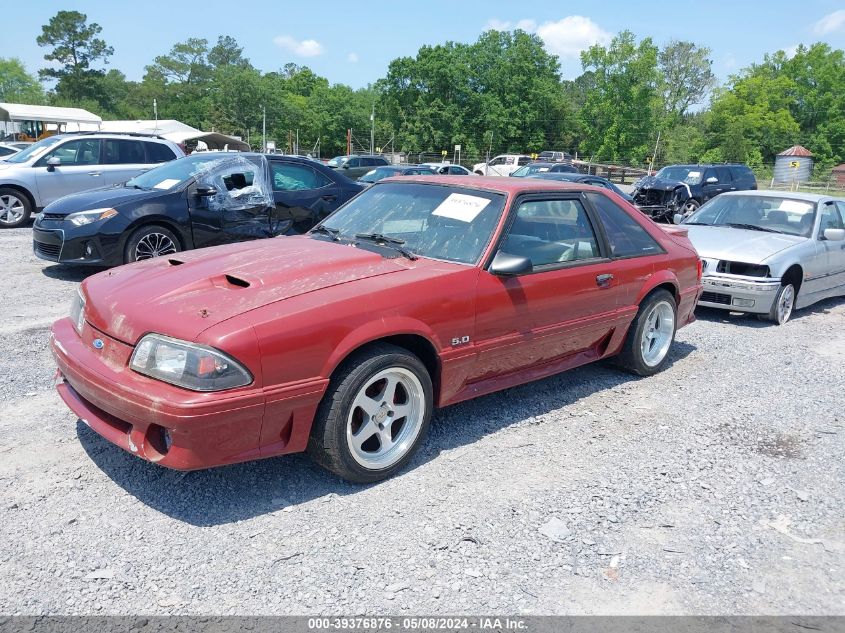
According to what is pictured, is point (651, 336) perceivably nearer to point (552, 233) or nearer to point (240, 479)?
point (552, 233)

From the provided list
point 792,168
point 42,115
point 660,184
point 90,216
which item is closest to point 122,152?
point 90,216

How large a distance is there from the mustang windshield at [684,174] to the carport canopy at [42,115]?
3847cm

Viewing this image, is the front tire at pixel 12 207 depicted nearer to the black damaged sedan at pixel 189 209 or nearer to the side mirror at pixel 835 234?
the black damaged sedan at pixel 189 209

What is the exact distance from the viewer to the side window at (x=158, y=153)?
1136 cm

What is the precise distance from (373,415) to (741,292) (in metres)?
5.35

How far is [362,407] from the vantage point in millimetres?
3227

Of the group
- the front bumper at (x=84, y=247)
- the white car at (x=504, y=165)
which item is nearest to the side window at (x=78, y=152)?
the front bumper at (x=84, y=247)

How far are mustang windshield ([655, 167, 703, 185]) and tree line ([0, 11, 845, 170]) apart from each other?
4236 centimetres

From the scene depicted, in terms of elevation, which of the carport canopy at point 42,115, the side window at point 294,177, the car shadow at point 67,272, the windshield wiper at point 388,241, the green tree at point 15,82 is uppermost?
the green tree at point 15,82

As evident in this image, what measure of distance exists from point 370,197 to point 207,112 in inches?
3172

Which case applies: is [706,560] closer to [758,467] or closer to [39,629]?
[758,467]

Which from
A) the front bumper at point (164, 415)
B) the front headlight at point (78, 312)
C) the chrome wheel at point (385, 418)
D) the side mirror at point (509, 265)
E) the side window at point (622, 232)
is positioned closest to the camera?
the front bumper at point (164, 415)

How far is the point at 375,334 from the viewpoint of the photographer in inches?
123

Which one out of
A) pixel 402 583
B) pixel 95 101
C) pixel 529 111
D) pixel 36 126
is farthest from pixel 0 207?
pixel 95 101
